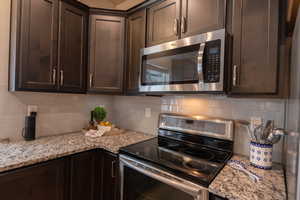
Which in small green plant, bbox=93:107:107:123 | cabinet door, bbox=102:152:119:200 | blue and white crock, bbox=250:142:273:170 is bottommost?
cabinet door, bbox=102:152:119:200

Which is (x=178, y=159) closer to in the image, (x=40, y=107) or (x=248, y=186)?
(x=248, y=186)

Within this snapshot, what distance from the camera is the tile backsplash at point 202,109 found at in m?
1.26

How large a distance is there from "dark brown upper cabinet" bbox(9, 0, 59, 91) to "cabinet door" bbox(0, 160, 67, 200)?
683 millimetres

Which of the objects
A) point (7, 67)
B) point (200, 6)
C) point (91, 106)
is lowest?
point (91, 106)

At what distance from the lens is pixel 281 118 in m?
1.23

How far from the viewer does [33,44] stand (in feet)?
4.62

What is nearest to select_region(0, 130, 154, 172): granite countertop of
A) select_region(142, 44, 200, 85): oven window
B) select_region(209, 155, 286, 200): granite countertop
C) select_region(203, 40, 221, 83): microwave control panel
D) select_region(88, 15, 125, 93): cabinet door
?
select_region(88, 15, 125, 93): cabinet door

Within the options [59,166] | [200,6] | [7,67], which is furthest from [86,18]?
[59,166]

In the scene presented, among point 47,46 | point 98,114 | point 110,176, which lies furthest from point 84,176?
point 47,46

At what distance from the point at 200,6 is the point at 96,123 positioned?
1.71 meters

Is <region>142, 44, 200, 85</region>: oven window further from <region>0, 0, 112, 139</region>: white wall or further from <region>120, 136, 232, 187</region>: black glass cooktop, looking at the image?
<region>0, 0, 112, 139</region>: white wall

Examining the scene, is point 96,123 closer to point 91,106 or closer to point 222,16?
point 91,106

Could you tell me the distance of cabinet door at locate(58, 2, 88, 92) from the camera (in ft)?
Result: 5.20

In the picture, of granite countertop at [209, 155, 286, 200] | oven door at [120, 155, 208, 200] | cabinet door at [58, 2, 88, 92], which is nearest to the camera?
granite countertop at [209, 155, 286, 200]
